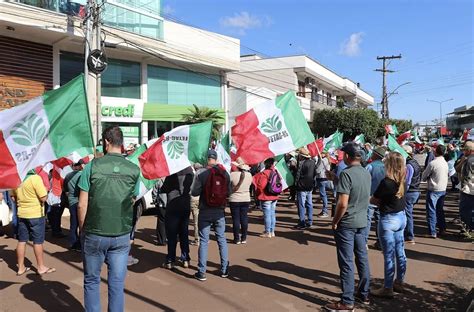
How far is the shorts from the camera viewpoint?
6051 millimetres

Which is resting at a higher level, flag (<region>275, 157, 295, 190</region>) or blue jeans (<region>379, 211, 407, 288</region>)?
flag (<region>275, 157, 295, 190</region>)

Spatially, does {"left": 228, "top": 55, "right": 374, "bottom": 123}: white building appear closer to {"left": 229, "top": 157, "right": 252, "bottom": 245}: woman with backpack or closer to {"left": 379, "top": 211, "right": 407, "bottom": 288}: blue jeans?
{"left": 229, "top": 157, "right": 252, "bottom": 245}: woman with backpack

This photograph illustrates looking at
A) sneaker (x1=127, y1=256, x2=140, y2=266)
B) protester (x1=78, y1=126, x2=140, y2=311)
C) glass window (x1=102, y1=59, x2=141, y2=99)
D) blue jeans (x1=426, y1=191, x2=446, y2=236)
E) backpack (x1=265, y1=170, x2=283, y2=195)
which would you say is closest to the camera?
protester (x1=78, y1=126, x2=140, y2=311)

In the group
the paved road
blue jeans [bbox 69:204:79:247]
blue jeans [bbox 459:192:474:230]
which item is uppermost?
blue jeans [bbox 459:192:474:230]

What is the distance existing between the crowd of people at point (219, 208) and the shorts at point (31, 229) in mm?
16

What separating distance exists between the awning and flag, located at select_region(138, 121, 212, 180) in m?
15.4

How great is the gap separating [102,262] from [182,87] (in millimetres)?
20325

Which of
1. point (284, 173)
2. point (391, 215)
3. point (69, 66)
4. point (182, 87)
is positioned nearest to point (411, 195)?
point (284, 173)

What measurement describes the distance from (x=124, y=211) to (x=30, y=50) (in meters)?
16.1

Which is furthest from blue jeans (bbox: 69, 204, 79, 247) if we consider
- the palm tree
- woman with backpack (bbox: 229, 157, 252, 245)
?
the palm tree

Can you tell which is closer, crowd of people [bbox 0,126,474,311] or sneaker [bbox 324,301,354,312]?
crowd of people [bbox 0,126,474,311]

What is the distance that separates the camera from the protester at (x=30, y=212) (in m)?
6.00

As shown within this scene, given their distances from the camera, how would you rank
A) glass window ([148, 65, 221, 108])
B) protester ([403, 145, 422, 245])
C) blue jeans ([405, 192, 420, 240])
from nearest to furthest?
protester ([403, 145, 422, 245]), blue jeans ([405, 192, 420, 240]), glass window ([148, 65, 221, 108])

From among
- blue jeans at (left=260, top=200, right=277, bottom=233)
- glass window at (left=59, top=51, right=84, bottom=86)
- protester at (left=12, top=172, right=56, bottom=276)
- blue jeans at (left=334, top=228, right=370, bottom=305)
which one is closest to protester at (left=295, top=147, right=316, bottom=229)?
blue jeans at (left=260, top=200, right=277, bottom=233)
